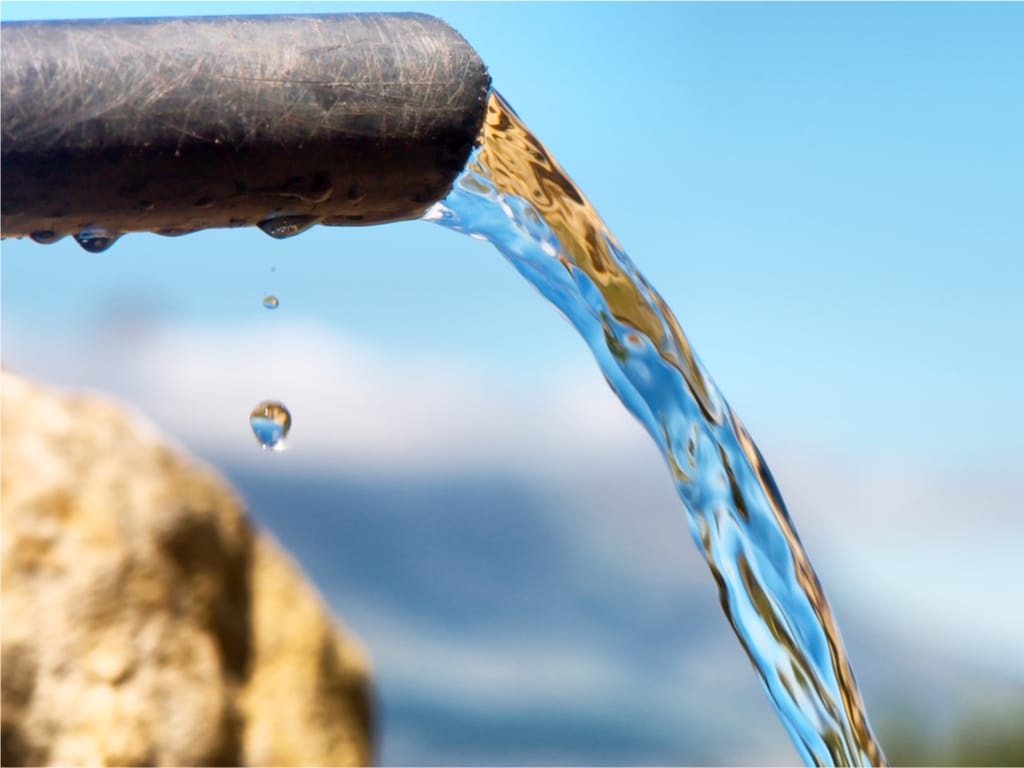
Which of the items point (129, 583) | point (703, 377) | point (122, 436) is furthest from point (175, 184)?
point (122, 436)

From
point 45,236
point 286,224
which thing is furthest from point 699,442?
point 45,236

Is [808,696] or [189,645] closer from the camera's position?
[808,696]

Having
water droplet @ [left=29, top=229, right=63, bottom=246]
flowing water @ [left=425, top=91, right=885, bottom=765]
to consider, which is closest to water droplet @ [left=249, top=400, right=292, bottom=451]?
flowing water @ [left=425, top=91, right=885, bottom=765]

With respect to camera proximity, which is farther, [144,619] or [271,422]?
[144,619]

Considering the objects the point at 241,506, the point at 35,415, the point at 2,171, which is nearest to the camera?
the point at 2,171

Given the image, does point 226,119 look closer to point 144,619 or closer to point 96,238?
point 96,238

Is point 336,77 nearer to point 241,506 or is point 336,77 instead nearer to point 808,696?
point 808,696

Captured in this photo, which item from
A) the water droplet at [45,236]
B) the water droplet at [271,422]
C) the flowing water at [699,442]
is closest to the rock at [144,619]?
the water droplet at [271,422]
